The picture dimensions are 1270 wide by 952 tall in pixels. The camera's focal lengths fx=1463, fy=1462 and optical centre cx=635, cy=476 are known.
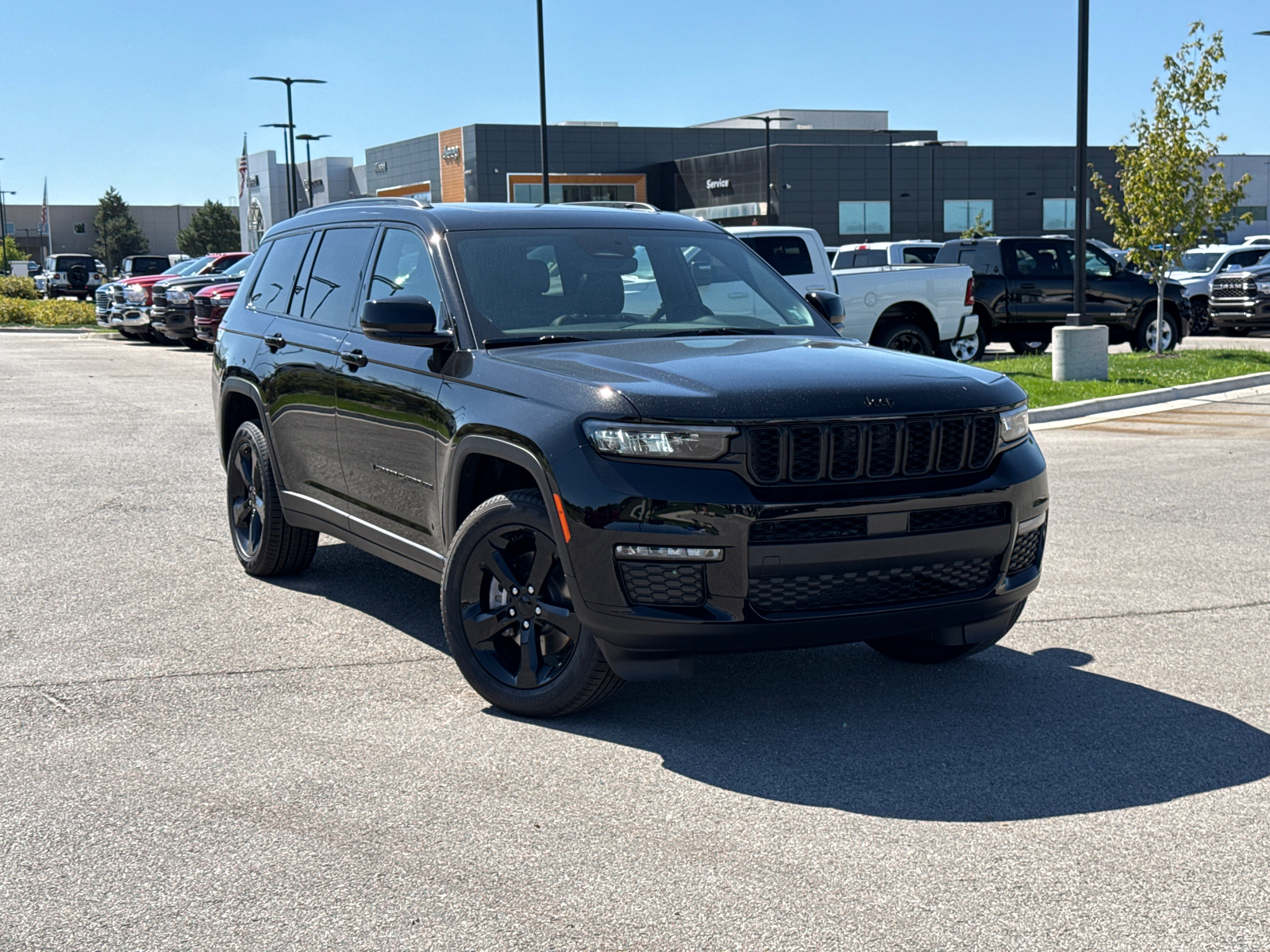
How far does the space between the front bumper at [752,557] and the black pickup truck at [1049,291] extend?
18072 mm

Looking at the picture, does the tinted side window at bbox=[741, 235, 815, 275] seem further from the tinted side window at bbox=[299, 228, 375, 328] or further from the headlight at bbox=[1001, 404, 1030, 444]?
the headlight at bbox=[1001, 404, 1030, 444]

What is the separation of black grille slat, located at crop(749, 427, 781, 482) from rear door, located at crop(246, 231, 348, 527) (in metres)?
2.51

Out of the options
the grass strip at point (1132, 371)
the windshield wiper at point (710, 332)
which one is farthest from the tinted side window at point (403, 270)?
the grass strip at point (1132, 371)

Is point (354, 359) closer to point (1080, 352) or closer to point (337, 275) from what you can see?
point (337, 275)

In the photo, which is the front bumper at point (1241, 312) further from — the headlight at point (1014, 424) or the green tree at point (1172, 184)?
the headlight at point (1014, 424)

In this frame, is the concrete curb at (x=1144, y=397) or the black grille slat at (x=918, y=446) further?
the concrete curb at (x=1144, y=397)

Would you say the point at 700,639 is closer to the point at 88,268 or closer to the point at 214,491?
the point at 214,491

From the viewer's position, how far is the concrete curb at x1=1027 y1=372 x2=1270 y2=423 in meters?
15.4

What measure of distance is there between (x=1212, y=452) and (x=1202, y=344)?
15.0 metres

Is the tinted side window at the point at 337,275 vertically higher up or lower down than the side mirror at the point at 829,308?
higher up

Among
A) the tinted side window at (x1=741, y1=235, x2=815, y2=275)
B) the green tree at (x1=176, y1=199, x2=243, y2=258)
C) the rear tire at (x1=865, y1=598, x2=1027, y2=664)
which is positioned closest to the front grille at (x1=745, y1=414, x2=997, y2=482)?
the rear tire at (x1=865, y1=598, x2=1027, y2=664)

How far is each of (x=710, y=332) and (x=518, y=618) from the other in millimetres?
1551

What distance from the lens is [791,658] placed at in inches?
235

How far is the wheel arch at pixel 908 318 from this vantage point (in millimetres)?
18375
